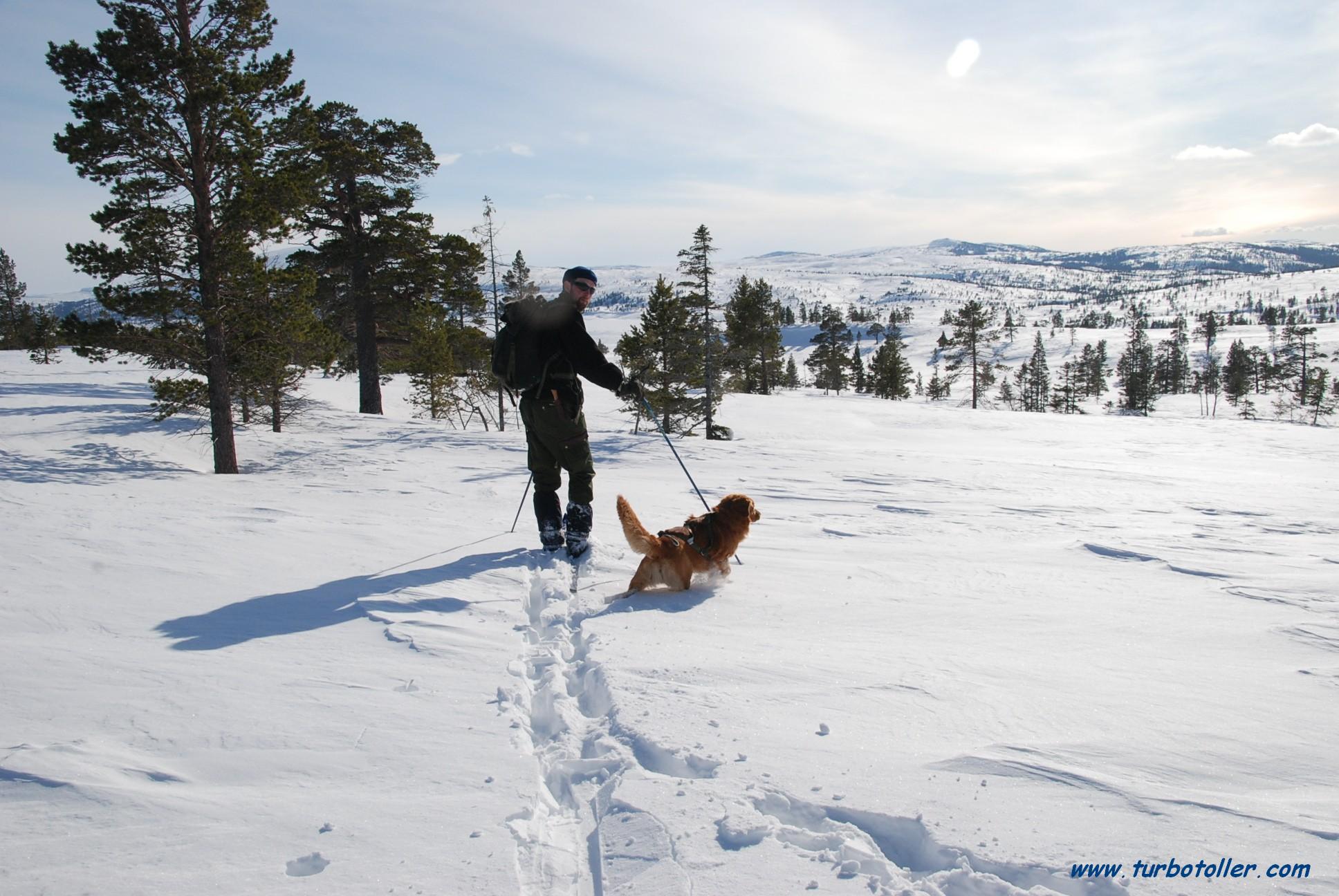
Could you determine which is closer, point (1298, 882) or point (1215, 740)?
point (1298, 882)

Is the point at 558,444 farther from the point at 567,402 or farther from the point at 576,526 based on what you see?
the point at 576,526

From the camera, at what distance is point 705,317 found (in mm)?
26359

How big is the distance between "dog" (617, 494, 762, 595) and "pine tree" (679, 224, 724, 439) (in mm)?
20435

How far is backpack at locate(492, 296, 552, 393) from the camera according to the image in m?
4.96

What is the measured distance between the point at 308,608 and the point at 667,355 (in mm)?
22147

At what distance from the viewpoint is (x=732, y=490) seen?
9672mm

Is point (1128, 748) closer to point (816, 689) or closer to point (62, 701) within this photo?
point (816, 689)

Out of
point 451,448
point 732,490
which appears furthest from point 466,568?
point 451,448

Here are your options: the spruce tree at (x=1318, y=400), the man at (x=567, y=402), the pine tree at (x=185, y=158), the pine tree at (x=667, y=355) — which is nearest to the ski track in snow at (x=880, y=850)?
the man at (x=567, y=402)

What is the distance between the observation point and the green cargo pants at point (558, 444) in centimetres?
504

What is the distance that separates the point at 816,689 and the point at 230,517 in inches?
221

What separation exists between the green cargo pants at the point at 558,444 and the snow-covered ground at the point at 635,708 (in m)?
0.68

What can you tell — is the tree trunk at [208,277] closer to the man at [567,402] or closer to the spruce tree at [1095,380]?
the man at [567,402]

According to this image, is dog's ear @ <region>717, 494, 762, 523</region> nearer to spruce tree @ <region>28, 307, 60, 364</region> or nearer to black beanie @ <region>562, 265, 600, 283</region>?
black beanie @ <region>562, 265, 600, 283</region>
